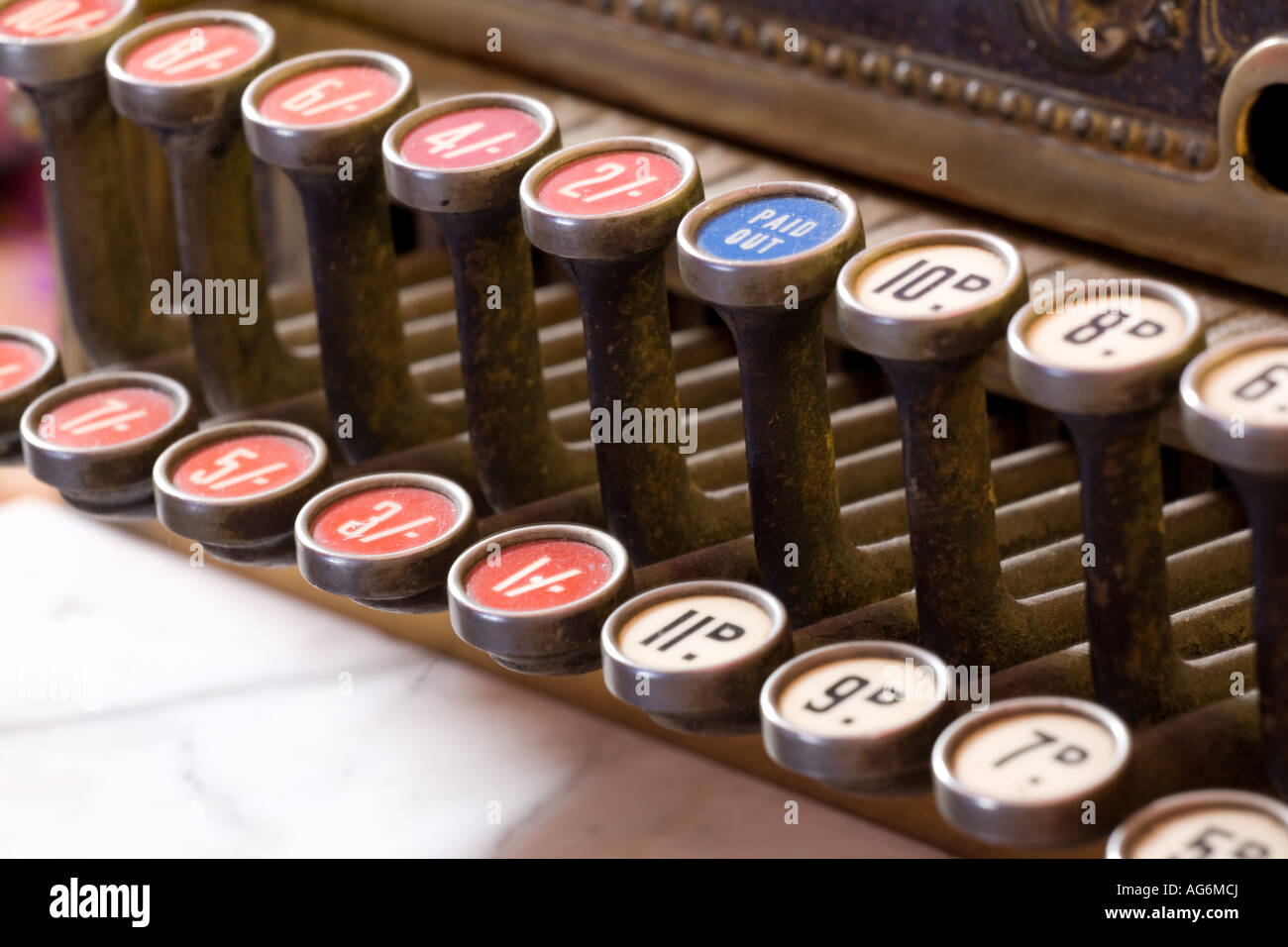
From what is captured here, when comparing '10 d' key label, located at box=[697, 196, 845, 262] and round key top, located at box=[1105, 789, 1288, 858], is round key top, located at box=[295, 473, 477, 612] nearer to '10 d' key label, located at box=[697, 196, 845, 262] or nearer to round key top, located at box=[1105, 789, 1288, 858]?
'10 d' key label, located at box=[697, 196, 845, 262]

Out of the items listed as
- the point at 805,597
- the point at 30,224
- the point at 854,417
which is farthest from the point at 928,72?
the point at 30,224

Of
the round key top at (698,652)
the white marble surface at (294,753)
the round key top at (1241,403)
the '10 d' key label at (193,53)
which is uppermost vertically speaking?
the '10 d' key label at (193,53)

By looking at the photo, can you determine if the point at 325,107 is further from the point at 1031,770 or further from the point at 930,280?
the point at 1031,770

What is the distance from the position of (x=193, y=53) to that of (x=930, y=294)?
1.00 meters

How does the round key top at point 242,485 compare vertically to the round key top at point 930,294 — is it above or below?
below

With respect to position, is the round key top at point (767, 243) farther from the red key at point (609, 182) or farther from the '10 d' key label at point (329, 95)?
the '10 d' key label at point (329, 95)

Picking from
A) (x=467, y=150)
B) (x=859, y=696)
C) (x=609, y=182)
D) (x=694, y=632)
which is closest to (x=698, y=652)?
(x=694, y=632)

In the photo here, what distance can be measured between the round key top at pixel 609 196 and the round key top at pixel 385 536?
1.03 feet

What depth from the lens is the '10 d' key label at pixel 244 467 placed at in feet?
6.84

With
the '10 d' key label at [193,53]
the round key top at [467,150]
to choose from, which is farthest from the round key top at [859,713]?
the '10 d' key label at [193,53]

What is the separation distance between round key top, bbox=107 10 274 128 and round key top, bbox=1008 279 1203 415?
990mm

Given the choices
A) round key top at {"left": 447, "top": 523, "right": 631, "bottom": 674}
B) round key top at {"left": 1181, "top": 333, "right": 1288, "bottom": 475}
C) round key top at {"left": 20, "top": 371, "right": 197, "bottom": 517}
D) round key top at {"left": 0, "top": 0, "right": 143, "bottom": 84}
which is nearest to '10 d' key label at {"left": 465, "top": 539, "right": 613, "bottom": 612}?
round key top at {"left": 447, "top": 523, "right": 631, "bottom": 674}

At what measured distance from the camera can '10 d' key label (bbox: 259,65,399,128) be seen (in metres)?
2.10

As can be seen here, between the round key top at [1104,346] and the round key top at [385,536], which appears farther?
the round key top at [385,536]
